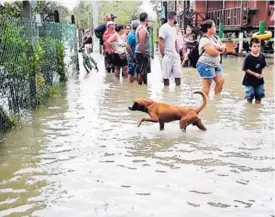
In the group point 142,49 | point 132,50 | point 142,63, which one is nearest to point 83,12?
point 132,50

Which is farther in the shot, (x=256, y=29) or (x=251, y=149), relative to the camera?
(x=256, y=29)

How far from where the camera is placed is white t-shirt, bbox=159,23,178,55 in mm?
10914

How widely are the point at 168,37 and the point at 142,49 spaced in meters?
0.85

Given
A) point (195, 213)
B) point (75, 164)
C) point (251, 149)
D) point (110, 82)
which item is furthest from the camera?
point (110, 82)

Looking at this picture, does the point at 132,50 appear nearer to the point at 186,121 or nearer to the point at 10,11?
the point at 10,11

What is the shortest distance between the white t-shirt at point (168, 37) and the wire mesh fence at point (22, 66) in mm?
2558

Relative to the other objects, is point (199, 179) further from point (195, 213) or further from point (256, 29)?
point (256, 29)

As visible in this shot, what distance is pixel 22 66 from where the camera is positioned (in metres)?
7.66

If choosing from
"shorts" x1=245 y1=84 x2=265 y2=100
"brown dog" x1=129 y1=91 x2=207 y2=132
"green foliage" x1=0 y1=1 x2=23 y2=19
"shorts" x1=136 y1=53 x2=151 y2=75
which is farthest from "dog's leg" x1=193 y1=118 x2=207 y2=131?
"shorts" x1=136 y1=53 x2=151 y2=75

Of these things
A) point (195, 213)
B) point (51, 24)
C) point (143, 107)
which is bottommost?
point (195, 213)

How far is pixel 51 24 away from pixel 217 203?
8.58 meters

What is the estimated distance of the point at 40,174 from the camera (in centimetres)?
479

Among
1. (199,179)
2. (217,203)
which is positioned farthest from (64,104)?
(217,203)

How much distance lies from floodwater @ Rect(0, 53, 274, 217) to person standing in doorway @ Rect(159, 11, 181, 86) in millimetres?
2952
